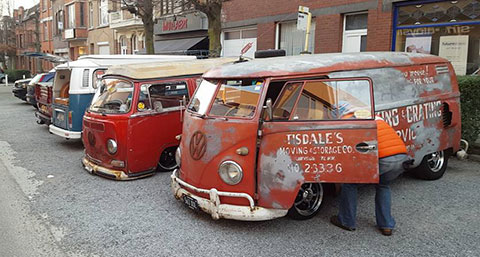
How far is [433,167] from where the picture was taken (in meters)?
6.49

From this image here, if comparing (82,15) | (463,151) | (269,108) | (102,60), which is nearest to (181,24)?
(102,60)

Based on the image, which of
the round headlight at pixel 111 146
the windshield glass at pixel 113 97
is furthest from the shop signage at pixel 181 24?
the round headlight at pixel 111 146

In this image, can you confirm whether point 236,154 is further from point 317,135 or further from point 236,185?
point 317,135

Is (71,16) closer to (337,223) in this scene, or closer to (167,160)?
(167,160)

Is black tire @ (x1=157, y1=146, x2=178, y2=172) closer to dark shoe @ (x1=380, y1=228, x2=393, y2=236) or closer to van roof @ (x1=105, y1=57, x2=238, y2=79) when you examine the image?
van roof @ (x1=105, y1=57, x2=238, y2=79)

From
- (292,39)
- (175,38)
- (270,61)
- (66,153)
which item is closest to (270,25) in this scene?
(292,39)

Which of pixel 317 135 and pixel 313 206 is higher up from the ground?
pixel 317 135

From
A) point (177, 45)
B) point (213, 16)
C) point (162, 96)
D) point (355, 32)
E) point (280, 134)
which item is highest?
point (213, 16)

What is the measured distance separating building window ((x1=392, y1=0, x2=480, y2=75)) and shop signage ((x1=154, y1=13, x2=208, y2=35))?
30.0 ft

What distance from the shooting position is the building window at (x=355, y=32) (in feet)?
39.9

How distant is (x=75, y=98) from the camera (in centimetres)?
877

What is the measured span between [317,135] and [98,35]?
29847mm

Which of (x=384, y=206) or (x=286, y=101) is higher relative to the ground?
(x=286, y=101)

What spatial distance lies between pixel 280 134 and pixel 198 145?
106 centimetres
